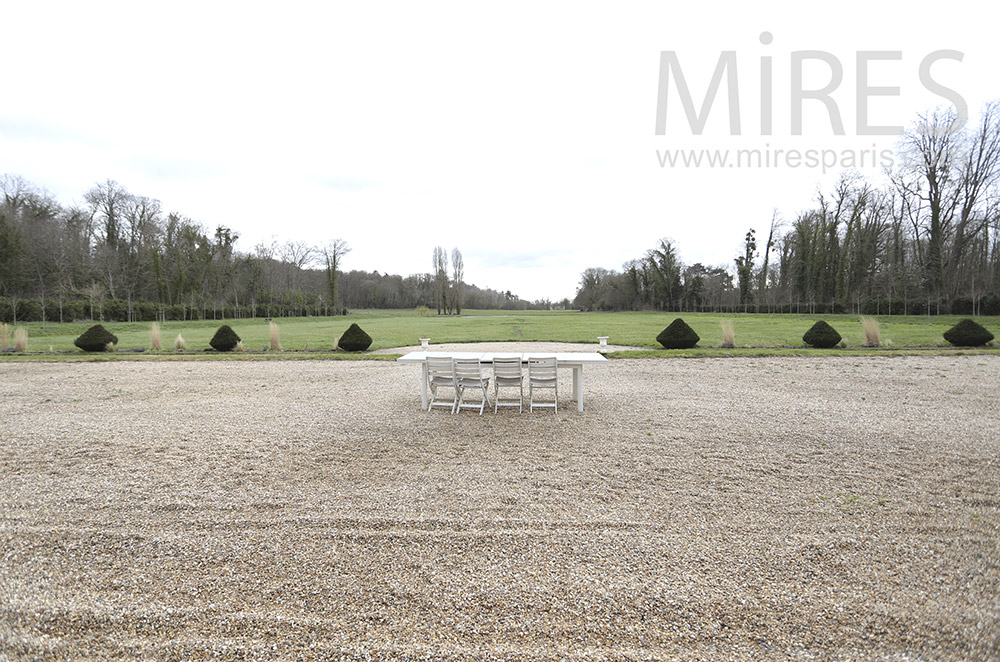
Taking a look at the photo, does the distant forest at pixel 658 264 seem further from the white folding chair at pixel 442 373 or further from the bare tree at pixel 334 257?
the white folding chair at pixel 442 373

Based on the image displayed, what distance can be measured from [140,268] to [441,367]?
5049 centimetres

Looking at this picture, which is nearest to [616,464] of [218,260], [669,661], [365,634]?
[669,661]

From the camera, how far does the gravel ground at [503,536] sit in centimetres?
252

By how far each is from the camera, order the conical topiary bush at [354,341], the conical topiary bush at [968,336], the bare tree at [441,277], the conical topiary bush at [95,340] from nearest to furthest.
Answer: the conical topiary bush at [968,336], the conical topiary bush at [354,341], the conical topiary bush at [95,340], the bare tree at [441,277]

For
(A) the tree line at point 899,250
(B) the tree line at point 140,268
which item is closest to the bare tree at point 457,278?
(B) the tree line at point 140,268

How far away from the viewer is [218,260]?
52.8m

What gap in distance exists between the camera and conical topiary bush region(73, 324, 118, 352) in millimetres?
18500

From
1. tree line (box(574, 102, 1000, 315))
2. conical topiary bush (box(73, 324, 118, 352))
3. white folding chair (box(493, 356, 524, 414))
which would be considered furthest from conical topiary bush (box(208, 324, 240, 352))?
tree line (box(574, 102, 1000, 315))

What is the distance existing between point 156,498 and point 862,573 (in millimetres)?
5585

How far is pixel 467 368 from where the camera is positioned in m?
7.79

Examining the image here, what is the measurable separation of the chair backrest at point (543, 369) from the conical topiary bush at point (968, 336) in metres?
18.4

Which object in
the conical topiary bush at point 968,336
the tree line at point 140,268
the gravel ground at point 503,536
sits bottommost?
the gravel ground at point 503,536

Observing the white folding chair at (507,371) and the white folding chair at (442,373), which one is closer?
the white folding chair at (507,371)

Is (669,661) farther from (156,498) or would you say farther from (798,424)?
(798,424)
